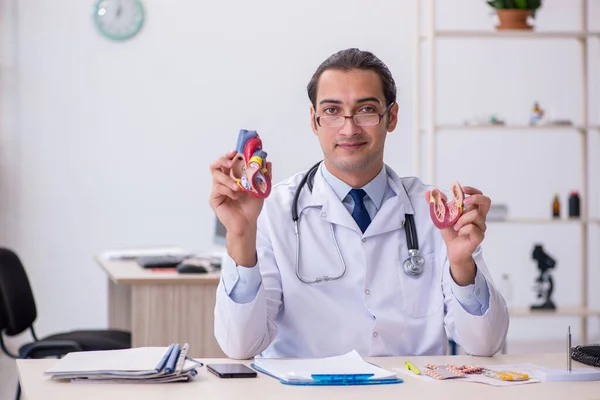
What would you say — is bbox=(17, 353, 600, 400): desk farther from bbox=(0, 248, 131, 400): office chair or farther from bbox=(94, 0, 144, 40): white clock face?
bbox=(94, 0, 144, 40): white clock face

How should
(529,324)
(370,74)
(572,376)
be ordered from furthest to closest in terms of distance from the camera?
(529,324) < (370,74) < (572,376)

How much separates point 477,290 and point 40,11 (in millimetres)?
4258

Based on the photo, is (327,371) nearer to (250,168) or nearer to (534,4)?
(250,168)

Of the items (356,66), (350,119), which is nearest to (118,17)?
(356,66)

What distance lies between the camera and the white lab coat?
2.28 meters

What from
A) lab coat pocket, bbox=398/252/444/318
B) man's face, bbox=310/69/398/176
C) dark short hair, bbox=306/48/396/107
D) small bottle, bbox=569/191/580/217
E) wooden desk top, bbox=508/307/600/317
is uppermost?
dark short hair, bbox=306/48/396/107

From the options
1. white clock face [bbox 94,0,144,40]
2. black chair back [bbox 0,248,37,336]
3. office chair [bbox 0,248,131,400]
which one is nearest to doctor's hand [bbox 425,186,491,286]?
office chair [bbox 0,248,131,400]

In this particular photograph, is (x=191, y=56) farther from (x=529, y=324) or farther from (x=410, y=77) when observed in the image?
(x=529, y=324)

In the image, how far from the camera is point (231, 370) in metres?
1.91

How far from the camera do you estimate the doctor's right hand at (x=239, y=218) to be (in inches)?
82.6

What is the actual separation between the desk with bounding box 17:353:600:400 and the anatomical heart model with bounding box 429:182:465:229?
40 cm

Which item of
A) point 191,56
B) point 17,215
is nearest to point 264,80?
point 191,56

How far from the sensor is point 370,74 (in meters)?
2.40

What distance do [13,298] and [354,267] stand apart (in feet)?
6.80
